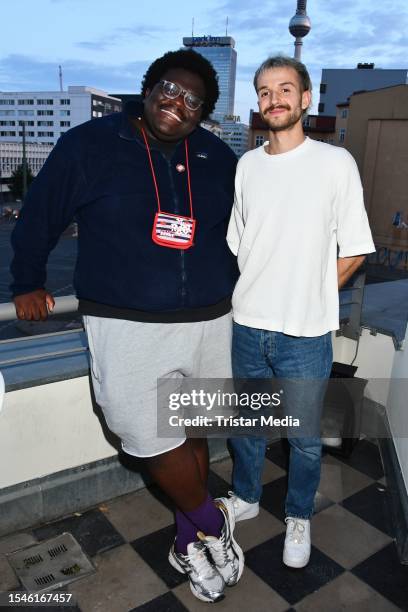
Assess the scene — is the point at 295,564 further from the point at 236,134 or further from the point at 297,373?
the point at 236,134

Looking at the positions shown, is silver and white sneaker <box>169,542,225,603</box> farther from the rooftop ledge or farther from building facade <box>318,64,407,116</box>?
building facade <box>318,64,407,116</box>

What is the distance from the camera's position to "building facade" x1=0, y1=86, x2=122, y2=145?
9519 cm

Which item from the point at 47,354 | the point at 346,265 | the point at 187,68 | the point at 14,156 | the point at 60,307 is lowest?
the point at 47,354

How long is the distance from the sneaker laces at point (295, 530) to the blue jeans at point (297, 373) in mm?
29

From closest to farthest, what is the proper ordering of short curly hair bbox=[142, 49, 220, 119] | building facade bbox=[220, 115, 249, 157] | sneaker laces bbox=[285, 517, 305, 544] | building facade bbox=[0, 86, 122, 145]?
short curly hair bbox=[142, 49, 220, 119]
sneaker laces bbox=[285, 517, 305, 544]
building facade bbox=[0, 86, 122, 145]
building facade bbox=[220, 115, 249, 157]

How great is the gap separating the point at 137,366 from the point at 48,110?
356 feet

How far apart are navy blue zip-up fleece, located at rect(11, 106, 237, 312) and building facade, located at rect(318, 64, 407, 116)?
6808 cm

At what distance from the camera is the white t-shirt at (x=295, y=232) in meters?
1.79

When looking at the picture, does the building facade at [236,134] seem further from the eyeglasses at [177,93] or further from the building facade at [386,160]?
the eyeglasses at [177,93]

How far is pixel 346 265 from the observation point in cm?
195

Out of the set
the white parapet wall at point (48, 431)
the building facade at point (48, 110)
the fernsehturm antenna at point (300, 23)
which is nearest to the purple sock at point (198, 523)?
the white parapet wall at point (48, 431)

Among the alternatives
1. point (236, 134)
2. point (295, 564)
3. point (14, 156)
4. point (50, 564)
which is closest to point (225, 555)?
point (295, 564)

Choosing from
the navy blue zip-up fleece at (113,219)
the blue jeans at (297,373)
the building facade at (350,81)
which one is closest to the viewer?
the navy blue zip-up fleece at (113,219)

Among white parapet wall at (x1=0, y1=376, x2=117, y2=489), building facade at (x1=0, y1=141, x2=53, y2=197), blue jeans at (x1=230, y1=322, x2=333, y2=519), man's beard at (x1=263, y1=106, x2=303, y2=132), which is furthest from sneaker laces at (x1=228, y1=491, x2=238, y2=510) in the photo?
building facade at (x1=0, y1=141, x2=53, y2=197)
